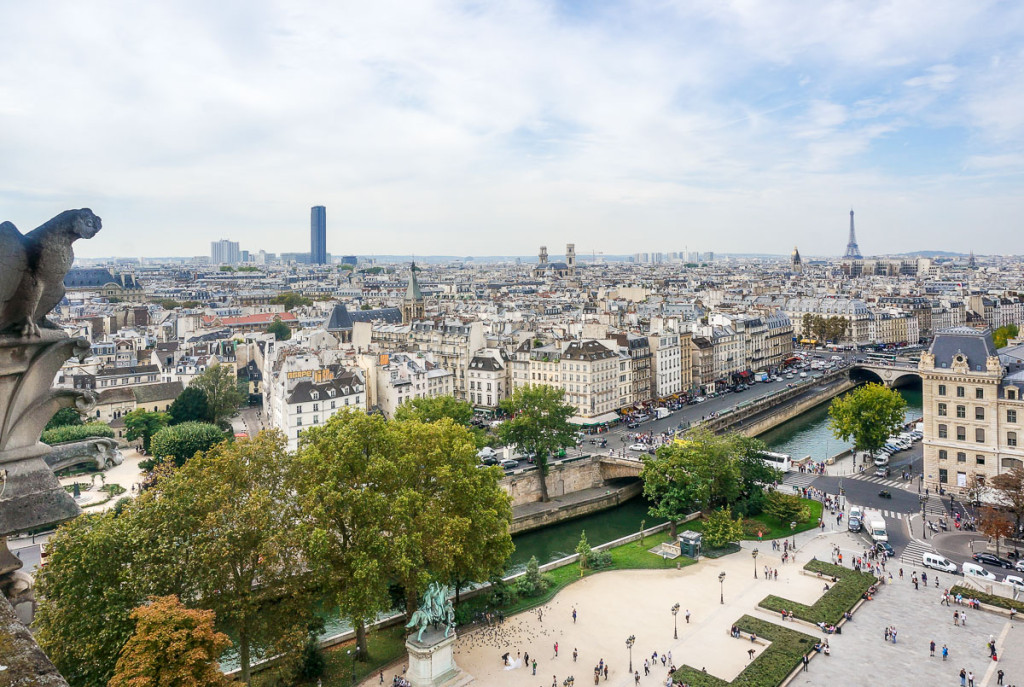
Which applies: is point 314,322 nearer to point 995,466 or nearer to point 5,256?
point 995,466

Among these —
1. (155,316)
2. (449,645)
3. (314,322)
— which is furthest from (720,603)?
(155,316)

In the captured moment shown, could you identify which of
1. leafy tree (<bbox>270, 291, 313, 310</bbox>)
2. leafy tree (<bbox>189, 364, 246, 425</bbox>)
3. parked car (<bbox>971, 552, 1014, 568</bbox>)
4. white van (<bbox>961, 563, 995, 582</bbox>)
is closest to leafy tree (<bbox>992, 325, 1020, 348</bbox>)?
parked car (<bbox>971, 552, 1014, 568</bbox>)

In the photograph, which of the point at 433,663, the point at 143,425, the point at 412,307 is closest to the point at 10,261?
the point at 433,663

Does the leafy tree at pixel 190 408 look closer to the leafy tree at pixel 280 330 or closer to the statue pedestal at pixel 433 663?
the statue pedestal at pixel 433 663

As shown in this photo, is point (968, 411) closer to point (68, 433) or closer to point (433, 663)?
point (433, 663)

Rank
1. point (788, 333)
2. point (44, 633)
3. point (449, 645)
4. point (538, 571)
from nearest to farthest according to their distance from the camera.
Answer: point (44, 633) < point (449, 645) < point (538, 571) < point (788, 333)
